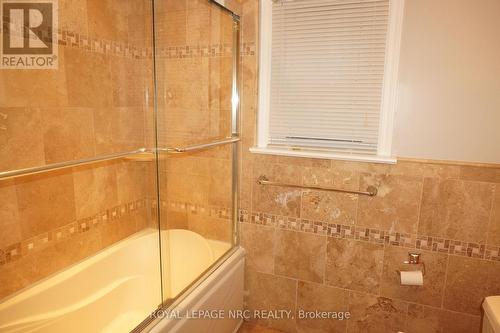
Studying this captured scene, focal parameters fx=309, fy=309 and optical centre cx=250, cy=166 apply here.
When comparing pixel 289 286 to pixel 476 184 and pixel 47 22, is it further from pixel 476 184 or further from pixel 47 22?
pixel 47 22

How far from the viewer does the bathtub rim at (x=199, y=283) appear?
1.29m

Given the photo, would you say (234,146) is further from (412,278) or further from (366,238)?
(412,278)

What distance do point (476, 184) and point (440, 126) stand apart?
33 centimetres

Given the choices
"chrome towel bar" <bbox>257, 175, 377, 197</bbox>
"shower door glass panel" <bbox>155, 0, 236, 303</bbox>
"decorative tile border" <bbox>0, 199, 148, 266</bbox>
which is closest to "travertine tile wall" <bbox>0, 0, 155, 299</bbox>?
"decorative tile border" <bbox>0, 199, 148, 266</bbox>

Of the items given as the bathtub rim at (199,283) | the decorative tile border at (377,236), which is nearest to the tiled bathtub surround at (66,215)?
the bathtub rim at (199,283)

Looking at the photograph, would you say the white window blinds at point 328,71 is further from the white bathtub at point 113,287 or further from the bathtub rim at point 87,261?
the bathtub rim at point 87,261

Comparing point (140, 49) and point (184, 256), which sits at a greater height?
point (140, 49)

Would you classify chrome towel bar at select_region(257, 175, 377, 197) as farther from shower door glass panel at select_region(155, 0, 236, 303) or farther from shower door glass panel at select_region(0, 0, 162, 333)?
shower door glass panel at select_region(0, 0, 162, 333)

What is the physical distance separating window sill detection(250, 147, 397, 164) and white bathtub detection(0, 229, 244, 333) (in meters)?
0.67

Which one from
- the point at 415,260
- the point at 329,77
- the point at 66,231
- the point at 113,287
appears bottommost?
the point at 113,287

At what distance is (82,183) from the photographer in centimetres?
176

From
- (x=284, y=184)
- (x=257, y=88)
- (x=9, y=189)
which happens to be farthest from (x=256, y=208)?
(x=9, y=189)

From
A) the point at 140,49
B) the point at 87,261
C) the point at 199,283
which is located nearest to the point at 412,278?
the point at 199,283

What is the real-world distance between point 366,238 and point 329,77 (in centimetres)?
94
